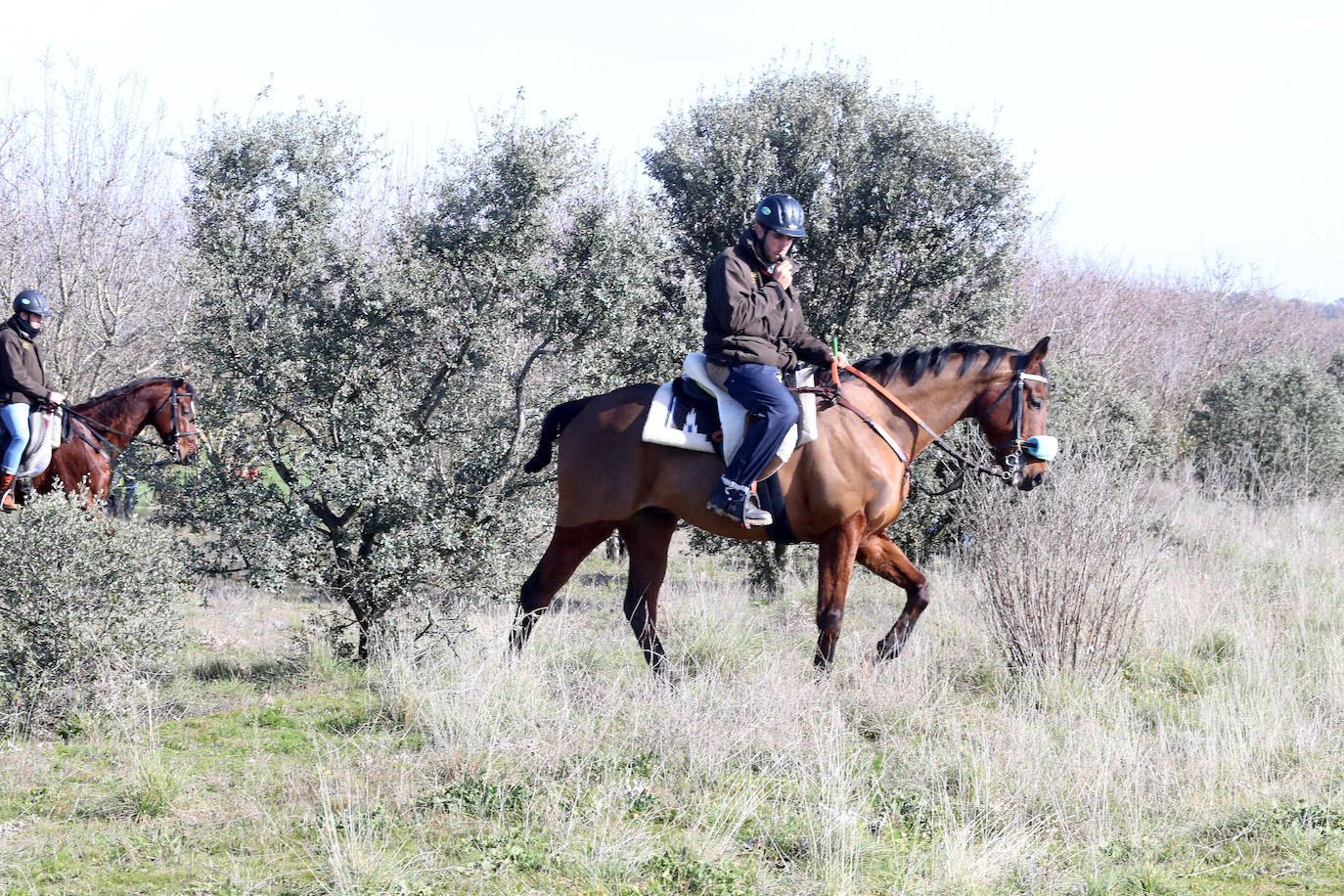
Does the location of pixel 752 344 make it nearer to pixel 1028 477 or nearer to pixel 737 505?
pixel 737 505

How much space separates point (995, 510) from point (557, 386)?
129 inches

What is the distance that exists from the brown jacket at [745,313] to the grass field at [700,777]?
190 cm

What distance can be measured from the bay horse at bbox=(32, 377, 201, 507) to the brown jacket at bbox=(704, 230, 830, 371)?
6.41 meters

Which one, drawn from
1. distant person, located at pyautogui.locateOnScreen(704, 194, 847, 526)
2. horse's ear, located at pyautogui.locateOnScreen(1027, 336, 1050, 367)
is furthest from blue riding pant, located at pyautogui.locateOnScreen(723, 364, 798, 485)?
horse's ear, located at pyautogui.locateOnScreen(1027, 336, 1050, 367)

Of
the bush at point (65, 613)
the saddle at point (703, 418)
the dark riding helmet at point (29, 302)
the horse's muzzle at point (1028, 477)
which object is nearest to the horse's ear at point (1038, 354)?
the horse's muzzle at point (1028, 477)

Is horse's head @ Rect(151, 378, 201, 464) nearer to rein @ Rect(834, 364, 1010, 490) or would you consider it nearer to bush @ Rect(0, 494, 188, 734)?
bush @ Rect(0, 494, 188, 734)

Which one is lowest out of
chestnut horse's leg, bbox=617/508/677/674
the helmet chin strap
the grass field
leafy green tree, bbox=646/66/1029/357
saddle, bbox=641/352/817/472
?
the grass field

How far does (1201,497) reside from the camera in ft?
47.8

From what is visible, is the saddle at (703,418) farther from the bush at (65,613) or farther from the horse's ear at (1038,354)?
the bush at (65,613)

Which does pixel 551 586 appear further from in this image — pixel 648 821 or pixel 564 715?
pixel 648 821

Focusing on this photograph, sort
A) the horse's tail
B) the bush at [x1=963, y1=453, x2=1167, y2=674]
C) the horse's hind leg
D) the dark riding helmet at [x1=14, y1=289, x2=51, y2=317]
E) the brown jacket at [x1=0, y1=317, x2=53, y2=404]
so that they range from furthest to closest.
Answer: the brown jacket at [x1=0, y1=317, x2=53, y2=404] → the dark riding helmet at [x1=14, y1=289, x2=51, y2=317] → the horse's tail → the horse's hind leg → the bush at [x1=963, y1=453, x2=1167, y2=674]

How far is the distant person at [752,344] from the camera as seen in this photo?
6.11m

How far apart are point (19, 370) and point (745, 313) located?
742 cm

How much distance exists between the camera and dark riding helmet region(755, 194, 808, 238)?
621cm
